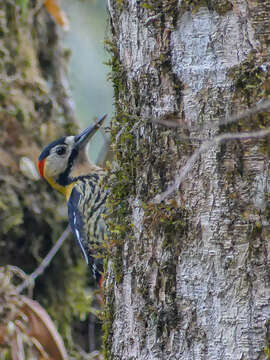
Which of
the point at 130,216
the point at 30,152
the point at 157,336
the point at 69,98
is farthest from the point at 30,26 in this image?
the point at 157,336

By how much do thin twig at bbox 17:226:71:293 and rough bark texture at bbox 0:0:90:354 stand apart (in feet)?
0.18

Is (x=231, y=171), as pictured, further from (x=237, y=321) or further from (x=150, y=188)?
(x=237, y=321)

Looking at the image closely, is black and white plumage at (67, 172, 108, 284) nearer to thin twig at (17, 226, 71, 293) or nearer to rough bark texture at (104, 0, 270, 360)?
thin twig at (17, 226, 71, 293)

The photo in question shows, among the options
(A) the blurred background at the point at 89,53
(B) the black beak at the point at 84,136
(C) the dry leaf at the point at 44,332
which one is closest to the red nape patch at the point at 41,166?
(B) the black beak at the point at 84,136

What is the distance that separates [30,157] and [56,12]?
3.41 ft

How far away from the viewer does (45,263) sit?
3.50m

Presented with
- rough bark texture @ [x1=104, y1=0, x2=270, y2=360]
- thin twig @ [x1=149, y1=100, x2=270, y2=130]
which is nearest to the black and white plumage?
rough bark texture @ [x1=104, y1=0, x2=270, y2=360]

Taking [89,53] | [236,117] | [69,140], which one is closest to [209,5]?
[236,117]

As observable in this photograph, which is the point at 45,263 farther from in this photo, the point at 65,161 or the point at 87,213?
the point at 65,161

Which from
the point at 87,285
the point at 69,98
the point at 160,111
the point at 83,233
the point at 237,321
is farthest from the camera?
the point at 69,98

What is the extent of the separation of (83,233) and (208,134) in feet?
7.14

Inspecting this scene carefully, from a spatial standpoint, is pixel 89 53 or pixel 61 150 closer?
pixel 61 150

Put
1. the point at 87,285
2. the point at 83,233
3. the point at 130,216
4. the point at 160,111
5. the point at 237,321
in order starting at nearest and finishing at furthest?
the point at 237,321, the point at 160,111, the point at 130,216, the point at 83,233, the point at 87,285

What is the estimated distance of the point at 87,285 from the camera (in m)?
3.95
